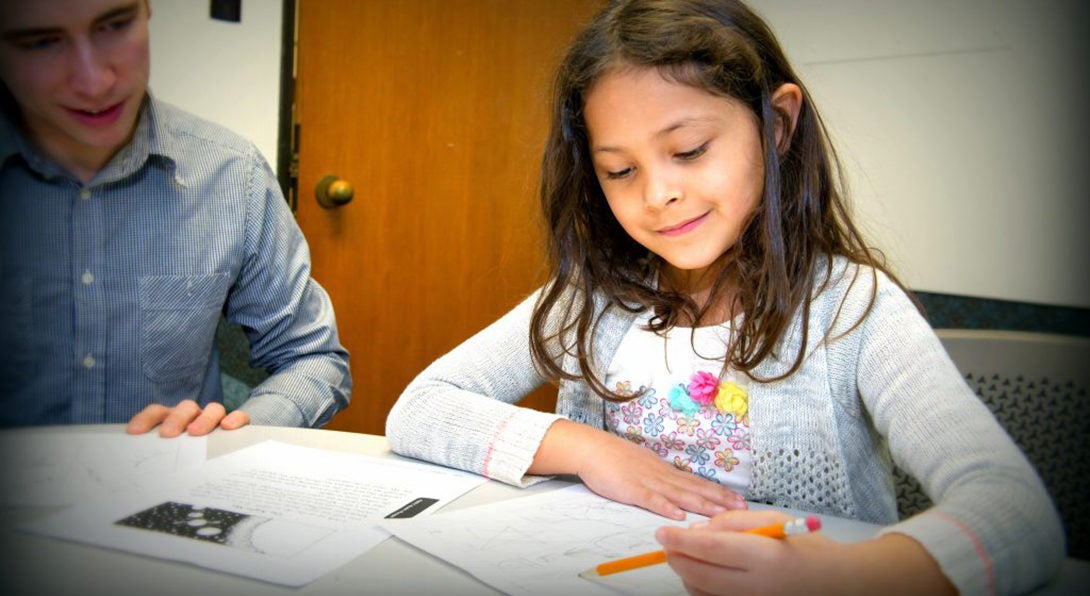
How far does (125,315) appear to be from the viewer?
504 mm

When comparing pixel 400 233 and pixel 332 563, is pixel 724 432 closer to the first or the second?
pixel 332 563

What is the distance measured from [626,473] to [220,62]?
38 centimetres

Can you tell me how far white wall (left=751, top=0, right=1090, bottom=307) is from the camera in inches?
15.2

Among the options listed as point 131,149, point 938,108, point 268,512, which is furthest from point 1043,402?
point 131,149

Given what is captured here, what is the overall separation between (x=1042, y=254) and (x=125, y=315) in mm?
534

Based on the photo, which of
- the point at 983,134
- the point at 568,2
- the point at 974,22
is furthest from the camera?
the point at 568,2

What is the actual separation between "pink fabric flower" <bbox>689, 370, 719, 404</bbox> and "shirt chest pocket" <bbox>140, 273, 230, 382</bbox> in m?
0.39

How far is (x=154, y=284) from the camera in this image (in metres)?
0.53

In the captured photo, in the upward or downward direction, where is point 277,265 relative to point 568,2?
downward

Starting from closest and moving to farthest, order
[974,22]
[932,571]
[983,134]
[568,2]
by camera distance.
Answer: [932,571], [974,22], [983,134], [568,2]

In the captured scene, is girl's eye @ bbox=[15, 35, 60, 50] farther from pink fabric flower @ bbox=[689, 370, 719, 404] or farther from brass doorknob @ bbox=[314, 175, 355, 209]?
brass doorknob @ bbox=[314, 175, 355, 209]

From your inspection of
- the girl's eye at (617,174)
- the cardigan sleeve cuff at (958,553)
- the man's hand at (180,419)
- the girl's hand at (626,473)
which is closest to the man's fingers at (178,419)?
the man's hand at (180,419)

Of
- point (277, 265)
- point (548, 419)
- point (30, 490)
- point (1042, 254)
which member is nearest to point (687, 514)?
point (548, 419)

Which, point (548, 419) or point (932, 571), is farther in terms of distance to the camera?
point (548, 419)
